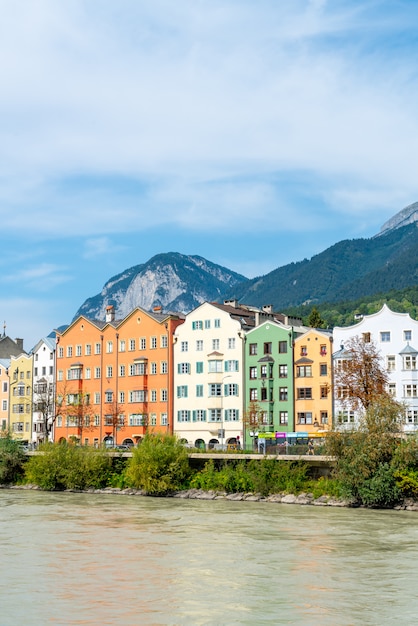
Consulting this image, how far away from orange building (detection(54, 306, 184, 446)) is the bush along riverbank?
19.5 meters

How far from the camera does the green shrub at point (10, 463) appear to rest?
83688 millimetres

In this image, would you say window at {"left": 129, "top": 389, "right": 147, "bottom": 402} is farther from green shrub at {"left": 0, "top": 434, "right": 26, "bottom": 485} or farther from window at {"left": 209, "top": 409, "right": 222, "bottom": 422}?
green shrub at {"left": 0, "top": 434, "right": 26, "bottom": 485}

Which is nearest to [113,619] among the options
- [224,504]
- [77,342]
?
[224,504]

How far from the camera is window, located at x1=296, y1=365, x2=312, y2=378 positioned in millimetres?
91025

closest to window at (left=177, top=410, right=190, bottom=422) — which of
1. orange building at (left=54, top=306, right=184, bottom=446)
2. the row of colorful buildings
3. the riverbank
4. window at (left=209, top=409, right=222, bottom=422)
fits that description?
the row of colorful buildings

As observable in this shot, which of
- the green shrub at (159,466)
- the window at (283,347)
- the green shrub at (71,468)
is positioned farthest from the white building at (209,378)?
the green shrub at (159,466)

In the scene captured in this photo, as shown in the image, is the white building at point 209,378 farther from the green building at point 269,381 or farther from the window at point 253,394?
the green building at point 269,381

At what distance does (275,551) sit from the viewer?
4162cm

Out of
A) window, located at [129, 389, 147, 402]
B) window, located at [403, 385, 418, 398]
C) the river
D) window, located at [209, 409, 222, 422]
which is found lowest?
the river

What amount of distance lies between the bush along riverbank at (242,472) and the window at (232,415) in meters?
20.5

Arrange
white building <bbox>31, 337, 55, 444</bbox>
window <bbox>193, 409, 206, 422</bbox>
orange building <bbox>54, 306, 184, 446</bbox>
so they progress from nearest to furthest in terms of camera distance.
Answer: window <bbox>193, 409, 206, 422</bbox>, orange building <bbox>54, 306, 184, 446</bbox>, white building <bbox>31, 337, 55, 444</bbox>

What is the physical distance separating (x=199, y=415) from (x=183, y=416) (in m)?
2.38

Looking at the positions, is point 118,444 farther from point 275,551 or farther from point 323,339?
point 275,551

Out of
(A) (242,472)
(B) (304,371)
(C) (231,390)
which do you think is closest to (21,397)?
(C) (231,390)
